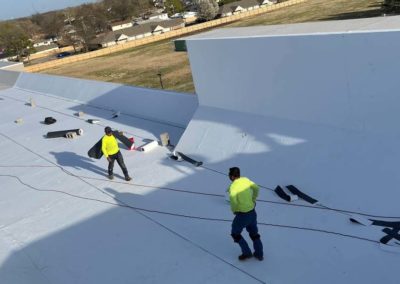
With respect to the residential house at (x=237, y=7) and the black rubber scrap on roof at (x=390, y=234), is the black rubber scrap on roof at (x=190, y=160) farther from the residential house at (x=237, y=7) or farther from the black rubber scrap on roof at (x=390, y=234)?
the residential house at (x=237, y=7)

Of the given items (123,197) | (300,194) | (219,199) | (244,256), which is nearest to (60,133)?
(123,197)

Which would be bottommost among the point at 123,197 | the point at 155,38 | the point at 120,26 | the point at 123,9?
the point at 155,38

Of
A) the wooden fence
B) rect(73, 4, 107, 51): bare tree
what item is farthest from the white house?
the wooden fence

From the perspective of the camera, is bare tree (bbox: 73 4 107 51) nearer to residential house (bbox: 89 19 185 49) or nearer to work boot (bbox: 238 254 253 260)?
residential house (bbox: 89 19 185 49)

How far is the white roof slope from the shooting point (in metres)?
4.79

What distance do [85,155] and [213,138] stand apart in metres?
3.14

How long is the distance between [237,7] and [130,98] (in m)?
63.9

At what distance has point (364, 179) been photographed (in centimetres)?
540

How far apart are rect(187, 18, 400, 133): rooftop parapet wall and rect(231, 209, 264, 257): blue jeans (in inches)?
90.1

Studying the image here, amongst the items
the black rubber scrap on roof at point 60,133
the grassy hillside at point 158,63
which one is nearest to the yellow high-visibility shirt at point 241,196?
the black rubber scrap on roof at point 60,133

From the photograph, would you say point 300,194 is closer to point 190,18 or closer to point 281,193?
point 281,193

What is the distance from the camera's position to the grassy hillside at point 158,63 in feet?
105

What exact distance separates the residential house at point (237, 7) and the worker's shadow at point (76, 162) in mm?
64704

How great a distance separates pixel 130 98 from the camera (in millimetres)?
12008
